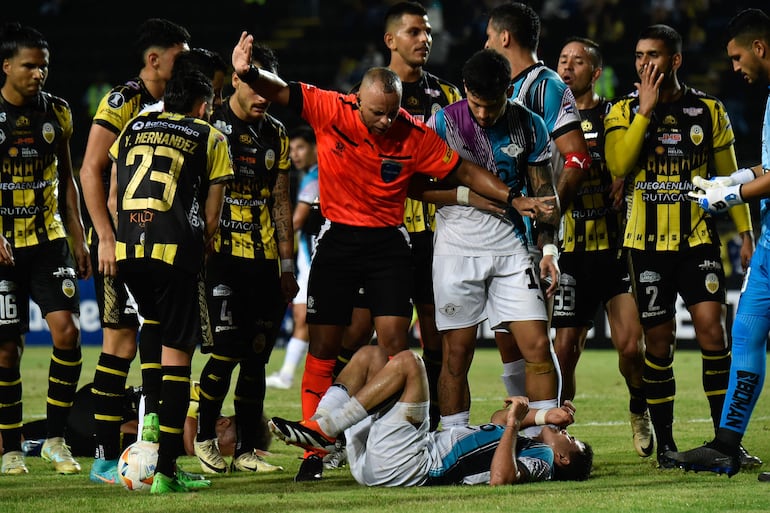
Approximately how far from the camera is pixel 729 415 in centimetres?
626

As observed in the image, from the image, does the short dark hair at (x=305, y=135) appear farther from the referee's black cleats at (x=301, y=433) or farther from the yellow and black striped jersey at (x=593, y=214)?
the referee's black cleats at (x=301, y=433)

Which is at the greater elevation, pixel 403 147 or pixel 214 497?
pixel 403 147

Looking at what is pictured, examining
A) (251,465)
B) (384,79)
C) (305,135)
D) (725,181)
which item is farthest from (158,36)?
(305,135)

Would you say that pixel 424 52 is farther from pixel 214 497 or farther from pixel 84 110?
pixel 84 110

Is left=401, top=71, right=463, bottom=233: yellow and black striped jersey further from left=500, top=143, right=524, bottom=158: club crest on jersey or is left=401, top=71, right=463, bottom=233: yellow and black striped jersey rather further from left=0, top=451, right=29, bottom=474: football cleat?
left=0, top=451, right=29, bottom=474: football cleat

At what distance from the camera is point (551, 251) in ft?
21.0

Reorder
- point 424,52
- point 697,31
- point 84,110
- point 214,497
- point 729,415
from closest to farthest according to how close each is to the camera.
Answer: point 214,497
point 729,415
point 424,52
point 697,31
point 84,110

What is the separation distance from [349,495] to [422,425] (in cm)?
53

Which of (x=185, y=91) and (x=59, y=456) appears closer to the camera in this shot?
(x=185, y=91)

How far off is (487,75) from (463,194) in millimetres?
730

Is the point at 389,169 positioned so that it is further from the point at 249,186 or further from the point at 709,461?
the point at 709,461

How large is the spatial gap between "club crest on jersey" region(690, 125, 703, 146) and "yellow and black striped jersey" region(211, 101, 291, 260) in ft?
8.61

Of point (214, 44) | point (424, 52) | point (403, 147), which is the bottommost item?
point (403, 147)

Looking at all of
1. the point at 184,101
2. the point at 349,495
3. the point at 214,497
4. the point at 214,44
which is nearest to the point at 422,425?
the point at 349,495
